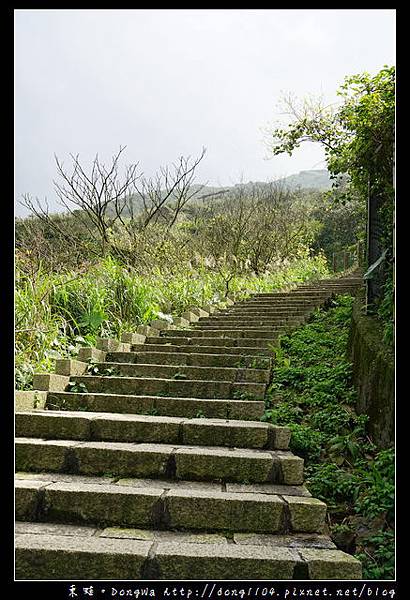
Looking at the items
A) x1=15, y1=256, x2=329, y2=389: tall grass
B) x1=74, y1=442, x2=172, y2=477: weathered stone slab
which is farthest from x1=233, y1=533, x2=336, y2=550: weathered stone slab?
x1=15, y1=256, x2=329, y2=389: tall grass

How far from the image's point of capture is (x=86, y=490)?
10.2ft

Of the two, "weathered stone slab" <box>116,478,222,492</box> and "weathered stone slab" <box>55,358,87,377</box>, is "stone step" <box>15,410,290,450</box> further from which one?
"weathered stone slab" <box>55,358,87,377</box>

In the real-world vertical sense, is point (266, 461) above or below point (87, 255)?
below

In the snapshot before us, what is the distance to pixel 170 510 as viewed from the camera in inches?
120

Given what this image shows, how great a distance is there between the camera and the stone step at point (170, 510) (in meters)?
3.04

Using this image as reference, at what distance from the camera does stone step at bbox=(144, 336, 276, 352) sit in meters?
6.34

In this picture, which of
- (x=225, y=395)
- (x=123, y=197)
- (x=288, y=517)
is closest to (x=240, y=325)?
(x=225, y=395)

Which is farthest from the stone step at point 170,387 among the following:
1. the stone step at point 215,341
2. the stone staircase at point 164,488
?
the stone step at point 215,341

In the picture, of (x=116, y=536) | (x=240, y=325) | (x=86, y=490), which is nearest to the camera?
(x=116, y=536)

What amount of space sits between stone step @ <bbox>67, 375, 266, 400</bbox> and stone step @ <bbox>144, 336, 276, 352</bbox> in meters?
1.21

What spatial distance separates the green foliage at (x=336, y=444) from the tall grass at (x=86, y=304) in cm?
200

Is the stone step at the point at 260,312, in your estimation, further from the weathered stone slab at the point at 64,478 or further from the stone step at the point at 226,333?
the weathered stone slab at the point at 64,478

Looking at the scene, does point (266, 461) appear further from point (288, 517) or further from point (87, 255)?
point (87, 255)
